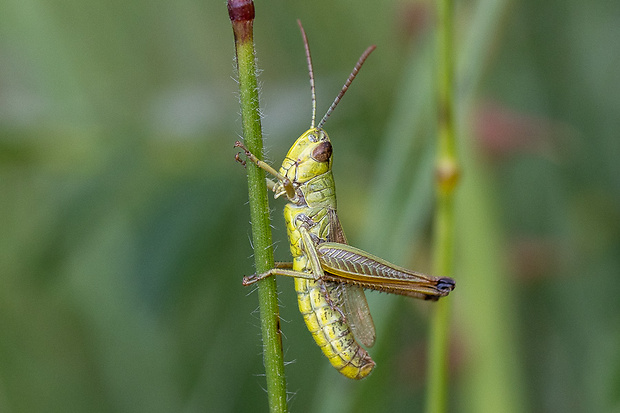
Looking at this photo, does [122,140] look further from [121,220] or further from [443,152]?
[443,152]

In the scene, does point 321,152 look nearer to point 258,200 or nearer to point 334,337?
point 334,337

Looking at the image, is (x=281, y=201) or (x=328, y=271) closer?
(x=328, y=271)

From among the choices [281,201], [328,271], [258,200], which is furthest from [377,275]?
[281,201]

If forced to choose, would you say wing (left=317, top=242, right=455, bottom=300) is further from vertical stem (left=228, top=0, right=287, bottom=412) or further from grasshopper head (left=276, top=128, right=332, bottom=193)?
vertical stem (left=228, top=0, right=287, bottom=412)

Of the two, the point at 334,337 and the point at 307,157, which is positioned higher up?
the point at 307,157

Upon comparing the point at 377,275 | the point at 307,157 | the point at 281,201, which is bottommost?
the point at 377,275
